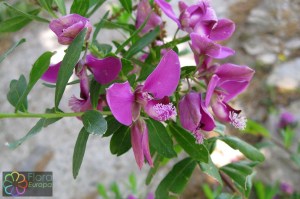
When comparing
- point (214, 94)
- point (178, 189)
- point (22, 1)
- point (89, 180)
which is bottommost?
point (89, 180)

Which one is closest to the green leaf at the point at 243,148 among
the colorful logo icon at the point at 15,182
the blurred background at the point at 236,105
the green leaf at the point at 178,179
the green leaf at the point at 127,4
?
the green leaf at the point at 178,179

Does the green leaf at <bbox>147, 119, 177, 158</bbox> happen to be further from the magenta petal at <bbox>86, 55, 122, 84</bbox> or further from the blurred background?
the blurred background

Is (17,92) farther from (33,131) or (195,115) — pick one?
(195,115)

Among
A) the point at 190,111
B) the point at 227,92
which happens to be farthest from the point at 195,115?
the point at 227,92

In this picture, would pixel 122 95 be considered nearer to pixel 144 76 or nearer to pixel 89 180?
pixel 144 76

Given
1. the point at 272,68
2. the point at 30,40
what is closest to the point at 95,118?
the point at 272,68

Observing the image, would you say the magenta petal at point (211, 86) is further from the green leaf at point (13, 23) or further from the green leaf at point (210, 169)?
the green leaf at point (13, 23)
